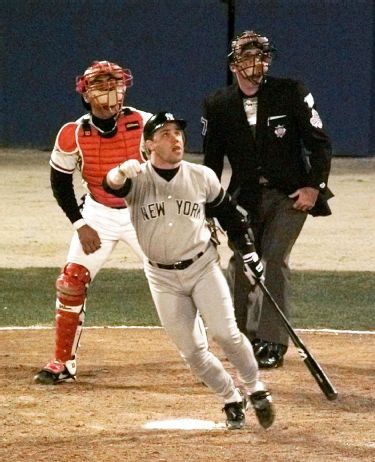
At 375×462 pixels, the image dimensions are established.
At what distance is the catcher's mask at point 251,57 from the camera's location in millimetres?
8781

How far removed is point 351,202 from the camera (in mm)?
18250

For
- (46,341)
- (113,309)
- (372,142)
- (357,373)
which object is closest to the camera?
(357,373)

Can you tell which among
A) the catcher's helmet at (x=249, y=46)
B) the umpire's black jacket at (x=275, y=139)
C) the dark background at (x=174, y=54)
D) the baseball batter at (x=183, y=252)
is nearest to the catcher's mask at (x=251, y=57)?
the catcher's helmet at (x=249, y=46)

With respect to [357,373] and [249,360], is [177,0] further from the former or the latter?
[249,360]

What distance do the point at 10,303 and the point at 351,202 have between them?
7.83 metres

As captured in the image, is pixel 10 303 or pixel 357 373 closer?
pixel 357 373

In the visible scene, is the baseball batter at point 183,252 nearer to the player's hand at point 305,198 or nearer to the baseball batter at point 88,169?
the baseball batter at point 88,169

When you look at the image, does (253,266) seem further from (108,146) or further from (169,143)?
(108,146)

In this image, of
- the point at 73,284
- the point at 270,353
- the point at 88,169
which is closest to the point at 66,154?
the point at 88,169

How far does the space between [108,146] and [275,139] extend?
1175 millimetres

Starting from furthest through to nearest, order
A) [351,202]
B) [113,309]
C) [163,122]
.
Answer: [351,202], [113,309], [163,122]

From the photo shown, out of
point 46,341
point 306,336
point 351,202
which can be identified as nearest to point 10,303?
point 46,341

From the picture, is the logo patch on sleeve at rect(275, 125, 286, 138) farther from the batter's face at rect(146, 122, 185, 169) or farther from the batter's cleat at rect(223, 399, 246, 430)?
the batter's cleat at rect(223, 399, 246, 430)

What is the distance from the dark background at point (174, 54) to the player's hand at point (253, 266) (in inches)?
621
